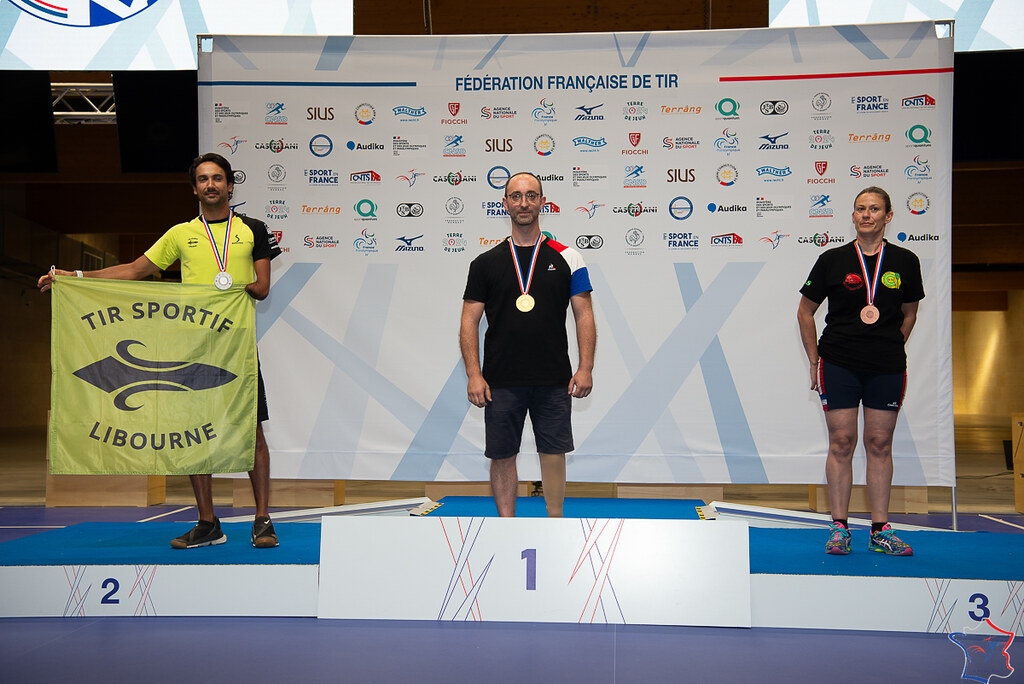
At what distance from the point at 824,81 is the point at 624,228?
4.64 ft

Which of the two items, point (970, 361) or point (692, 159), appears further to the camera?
point (970, 361)

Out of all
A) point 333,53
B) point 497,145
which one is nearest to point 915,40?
point 497,145

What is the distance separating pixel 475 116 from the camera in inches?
200

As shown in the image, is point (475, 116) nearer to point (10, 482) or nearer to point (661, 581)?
point (661, 581)

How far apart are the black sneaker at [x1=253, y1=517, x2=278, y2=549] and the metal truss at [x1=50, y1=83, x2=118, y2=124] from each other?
4546 millimetres

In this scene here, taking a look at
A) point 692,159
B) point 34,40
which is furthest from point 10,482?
point 692,159

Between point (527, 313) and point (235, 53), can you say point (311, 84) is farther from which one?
point (527, 313)

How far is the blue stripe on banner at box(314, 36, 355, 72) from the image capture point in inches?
201

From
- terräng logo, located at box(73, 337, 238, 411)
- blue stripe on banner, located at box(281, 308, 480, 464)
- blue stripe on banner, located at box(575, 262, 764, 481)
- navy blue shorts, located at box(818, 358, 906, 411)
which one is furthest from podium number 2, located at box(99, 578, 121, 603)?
navy blue shorts, located at box(818, 358, 906, 411)

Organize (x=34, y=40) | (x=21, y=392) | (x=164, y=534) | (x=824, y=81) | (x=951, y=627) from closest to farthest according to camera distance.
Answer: (x=951, y=627), (x=164, y=534), (x=824, y=81), (x=34, y=40), (x=21, y=392)

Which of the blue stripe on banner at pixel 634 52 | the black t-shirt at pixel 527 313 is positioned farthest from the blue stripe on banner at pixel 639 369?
the black t-shirt at pixel 527 313

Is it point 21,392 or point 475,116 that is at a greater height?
point 475,116

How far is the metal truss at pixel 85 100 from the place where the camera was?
A: 7136mm

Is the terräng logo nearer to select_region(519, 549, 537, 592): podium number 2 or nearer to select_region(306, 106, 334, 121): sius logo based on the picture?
select_region(519, 549, 537, 592): podium number 2
